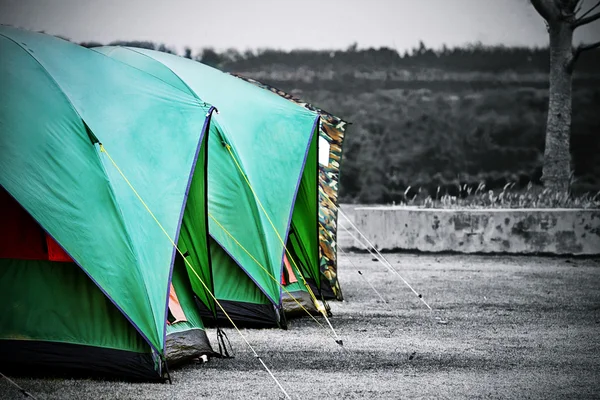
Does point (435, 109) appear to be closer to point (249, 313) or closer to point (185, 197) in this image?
point (249, 313)

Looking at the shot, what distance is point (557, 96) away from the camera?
20250mm

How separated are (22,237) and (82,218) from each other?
0.64 metres

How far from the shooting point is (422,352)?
8.05 metres

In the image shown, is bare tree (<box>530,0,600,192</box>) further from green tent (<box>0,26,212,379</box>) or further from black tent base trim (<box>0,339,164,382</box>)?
black tent base trim (<box>0,339,164,382</box>)

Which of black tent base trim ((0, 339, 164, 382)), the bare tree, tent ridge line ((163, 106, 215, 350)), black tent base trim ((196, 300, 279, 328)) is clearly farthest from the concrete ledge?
black tent base trim ((0, 339, 164, 382))

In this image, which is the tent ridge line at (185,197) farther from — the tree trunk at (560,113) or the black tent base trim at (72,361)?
the tree trunk at (560,113)

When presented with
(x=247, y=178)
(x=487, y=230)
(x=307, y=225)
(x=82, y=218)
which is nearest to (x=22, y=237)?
(x=82, y=218)

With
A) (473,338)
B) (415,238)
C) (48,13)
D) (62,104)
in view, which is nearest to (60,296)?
(62,104)

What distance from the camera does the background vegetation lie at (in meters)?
24.4

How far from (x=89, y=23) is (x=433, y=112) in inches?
357

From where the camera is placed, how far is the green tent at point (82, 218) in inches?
264

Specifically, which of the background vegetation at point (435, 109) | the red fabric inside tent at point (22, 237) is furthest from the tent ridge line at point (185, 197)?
the background vegetation at point (435, 109)

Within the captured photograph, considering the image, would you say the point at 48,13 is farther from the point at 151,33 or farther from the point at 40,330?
the point at 40,330

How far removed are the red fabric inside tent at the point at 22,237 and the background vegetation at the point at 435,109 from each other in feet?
56.8
